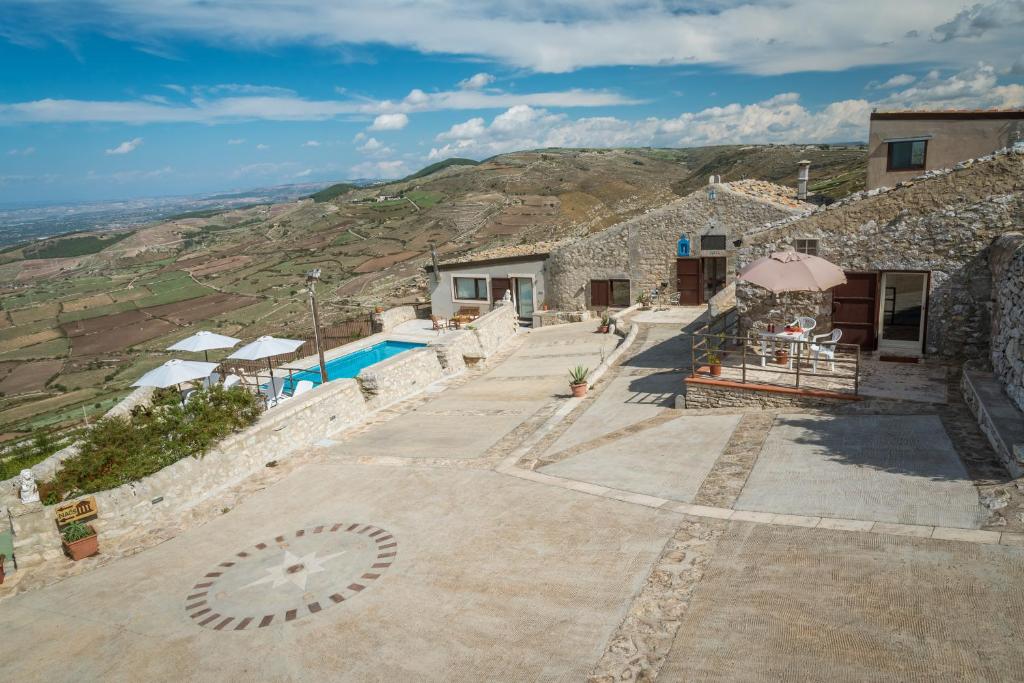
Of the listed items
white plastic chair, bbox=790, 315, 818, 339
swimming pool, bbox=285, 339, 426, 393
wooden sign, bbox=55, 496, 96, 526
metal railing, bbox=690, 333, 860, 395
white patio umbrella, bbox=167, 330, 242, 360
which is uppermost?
white plastic chair, bbox=790, 315, 818, 339

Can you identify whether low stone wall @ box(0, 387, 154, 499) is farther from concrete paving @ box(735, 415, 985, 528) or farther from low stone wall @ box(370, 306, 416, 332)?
low stone wall @ box(370, 306, 416, 332)

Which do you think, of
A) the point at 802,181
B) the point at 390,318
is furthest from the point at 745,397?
the point at 390,318

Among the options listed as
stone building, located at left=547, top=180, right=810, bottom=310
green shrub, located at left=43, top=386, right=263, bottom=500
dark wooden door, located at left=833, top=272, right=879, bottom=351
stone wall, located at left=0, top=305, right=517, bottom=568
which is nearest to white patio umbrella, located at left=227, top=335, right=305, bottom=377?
stone wall, located at left=0, top=305, right=517, bottom=568

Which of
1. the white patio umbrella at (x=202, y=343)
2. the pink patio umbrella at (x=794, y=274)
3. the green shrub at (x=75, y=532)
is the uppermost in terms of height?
the pink patio umbrella at (x=794, y=274)

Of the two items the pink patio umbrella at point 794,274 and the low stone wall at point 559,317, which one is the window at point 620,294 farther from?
the pink patio umbrella at point 794,274

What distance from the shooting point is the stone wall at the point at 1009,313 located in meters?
9.48

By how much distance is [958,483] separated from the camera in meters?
7.79

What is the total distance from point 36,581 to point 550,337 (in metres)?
18.9

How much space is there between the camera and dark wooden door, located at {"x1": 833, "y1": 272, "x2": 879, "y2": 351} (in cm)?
1381

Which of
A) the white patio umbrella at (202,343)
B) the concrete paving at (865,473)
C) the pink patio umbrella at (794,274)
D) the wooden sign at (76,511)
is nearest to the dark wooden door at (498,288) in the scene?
the white patio umbrella at (202,343)

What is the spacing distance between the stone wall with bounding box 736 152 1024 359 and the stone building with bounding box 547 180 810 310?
10.6 meters

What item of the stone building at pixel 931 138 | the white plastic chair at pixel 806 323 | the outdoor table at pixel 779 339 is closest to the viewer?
the outdoor table at pixel 779 339

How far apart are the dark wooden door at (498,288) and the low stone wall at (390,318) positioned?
4851 mm

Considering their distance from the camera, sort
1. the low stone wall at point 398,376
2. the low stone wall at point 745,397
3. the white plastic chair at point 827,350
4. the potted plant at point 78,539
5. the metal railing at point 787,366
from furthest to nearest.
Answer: the low stone wall at point 398,376, the white plastic chair at point 827,350, the metal railing at point 787,366, the low stone wall at point 745,397, the potted plant at point 78,539
